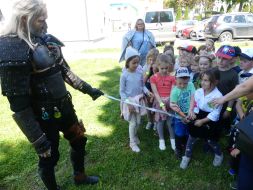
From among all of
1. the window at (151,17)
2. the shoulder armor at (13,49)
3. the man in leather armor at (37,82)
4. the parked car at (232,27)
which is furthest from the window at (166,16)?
the shoulder armor at (13,49)

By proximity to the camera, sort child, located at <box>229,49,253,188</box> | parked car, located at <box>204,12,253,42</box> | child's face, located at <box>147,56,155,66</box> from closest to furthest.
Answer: child, located at <box>229,49,253,188</box>
child's face, located at <box>147,56,155,66</box>
parked car, located at <box>204,12,253,42</box>

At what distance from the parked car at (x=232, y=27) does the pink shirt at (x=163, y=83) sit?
14.8m

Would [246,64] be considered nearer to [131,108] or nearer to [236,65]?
[236,65]

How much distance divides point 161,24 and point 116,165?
12719mm

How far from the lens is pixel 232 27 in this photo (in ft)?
57.5

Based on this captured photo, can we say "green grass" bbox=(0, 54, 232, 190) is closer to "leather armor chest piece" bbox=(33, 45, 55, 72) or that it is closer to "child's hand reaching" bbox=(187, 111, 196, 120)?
"child's hand reaching" bbox=(187, 111, 196, 120)

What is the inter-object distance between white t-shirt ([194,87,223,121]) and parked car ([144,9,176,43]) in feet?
40.5

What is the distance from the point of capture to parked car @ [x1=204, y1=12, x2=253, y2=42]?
17.5 metres

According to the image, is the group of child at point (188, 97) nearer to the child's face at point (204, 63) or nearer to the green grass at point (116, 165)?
the child's face at point (204, 63)

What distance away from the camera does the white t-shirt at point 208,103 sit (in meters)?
3.43

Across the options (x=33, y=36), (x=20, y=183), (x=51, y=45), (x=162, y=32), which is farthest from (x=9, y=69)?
(x=162, y=32)

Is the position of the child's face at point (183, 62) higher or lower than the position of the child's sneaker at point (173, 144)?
higher

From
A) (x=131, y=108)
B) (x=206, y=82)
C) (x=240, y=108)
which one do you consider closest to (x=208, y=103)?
(x=206, y=82)

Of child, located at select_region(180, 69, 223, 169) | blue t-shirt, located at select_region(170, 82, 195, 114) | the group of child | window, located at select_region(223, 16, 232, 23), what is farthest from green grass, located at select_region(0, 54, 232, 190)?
window, located at select_region(223, 16, 232, 23)
